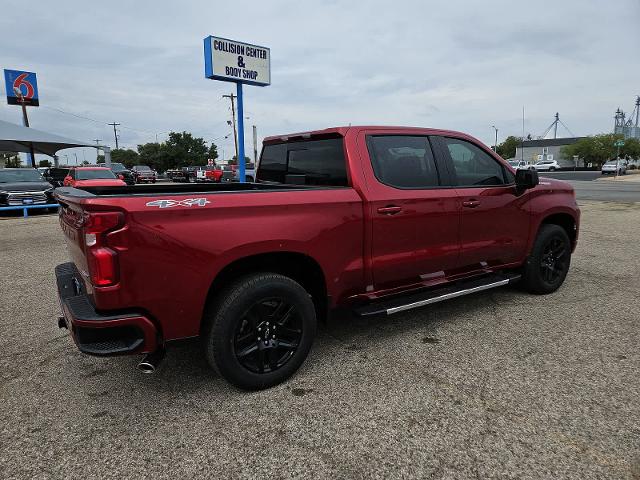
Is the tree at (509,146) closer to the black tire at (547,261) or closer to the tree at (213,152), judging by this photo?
the tree at (213,152)

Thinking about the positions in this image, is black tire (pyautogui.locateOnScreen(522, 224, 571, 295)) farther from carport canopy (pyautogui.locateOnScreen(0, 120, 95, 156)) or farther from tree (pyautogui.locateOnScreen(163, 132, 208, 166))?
tree (pyautogui.locateOnScreen(163, 132, 208, 166))

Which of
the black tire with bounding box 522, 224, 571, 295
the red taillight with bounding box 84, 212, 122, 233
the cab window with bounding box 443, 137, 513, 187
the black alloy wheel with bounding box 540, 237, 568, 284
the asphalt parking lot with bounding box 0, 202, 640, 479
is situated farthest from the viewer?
the black alloy wheel with bounding box 540, 237, 568, 284

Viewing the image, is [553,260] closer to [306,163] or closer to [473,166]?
[473,166]

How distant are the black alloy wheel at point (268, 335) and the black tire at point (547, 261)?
9.88 ft

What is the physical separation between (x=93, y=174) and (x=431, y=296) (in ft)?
56.5

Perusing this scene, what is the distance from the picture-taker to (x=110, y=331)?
260cm

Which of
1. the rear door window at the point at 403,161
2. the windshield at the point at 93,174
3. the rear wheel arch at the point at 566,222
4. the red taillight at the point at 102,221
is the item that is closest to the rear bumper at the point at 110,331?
the red taillight at the point at 102,221

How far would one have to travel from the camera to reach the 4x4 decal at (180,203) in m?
2.60

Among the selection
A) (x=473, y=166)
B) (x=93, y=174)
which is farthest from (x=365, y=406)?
(x=93, y=174)

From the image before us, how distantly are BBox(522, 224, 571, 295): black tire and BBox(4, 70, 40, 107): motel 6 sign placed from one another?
49910 mm

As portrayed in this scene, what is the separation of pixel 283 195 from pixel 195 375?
1.51 meters

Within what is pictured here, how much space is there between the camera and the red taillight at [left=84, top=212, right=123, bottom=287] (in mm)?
2480

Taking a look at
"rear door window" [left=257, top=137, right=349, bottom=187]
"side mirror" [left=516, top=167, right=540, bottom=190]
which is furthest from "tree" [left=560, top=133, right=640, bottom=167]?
"rear door window" [left=257, top=137, right=349, bottom=187]

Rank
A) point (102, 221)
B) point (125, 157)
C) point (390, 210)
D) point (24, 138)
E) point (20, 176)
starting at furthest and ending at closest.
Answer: point (125, 157), point (24, 138), point (20, 176), point (390, 210), point (102, 221)
